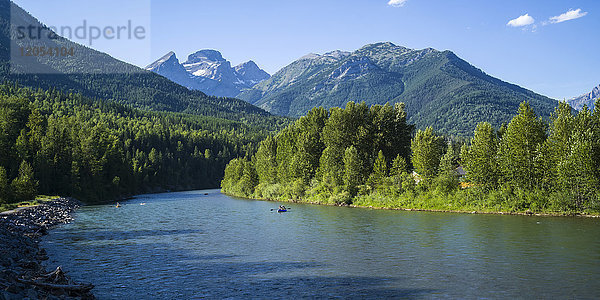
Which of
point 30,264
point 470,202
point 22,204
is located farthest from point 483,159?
point 22,204

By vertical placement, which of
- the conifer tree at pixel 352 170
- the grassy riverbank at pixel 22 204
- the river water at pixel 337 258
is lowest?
the river water at pixel 337 258

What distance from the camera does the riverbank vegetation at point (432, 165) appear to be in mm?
Answer: 75500

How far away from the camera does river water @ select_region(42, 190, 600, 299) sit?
32.9m

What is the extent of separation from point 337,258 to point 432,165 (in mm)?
58562

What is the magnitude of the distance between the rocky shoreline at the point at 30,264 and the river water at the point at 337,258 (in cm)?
207

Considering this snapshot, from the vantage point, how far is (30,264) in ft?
117

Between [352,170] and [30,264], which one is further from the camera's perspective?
[352,170]

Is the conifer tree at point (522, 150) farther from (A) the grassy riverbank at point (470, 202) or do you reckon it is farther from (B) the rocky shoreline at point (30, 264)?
(B) the rocky shoreline at point (30, 264)

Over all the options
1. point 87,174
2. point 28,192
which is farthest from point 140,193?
point 28,192

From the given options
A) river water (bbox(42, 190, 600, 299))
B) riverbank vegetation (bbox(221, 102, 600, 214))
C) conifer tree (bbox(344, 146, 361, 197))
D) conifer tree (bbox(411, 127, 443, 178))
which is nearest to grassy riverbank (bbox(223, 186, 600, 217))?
riverbank vegetation (bbox(221, 102, 600, 214))

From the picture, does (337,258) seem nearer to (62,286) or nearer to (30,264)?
(62,286)

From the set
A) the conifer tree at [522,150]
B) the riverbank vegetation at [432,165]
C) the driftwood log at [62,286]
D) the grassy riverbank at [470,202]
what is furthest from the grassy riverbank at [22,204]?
the conifer tree at [522,150]

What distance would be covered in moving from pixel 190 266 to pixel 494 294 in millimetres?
27436

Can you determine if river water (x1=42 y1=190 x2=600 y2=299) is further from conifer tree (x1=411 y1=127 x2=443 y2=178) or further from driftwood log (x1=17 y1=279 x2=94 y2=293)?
conifer tree (x1=411 y1=127 x2=443 y2=178)
